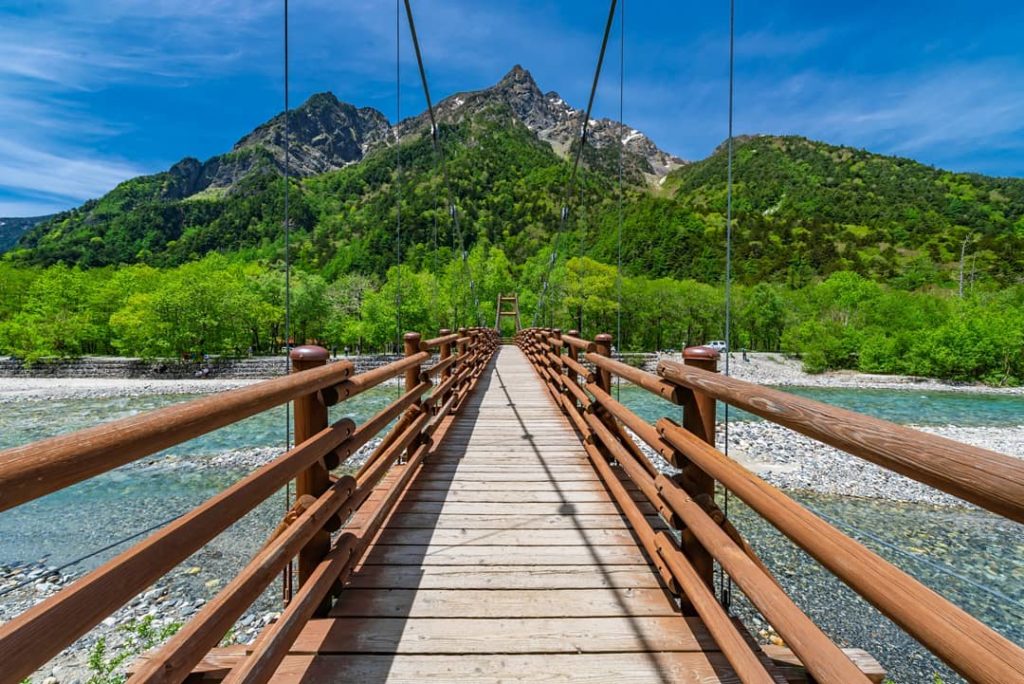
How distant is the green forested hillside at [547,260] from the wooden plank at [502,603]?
506 centimetres

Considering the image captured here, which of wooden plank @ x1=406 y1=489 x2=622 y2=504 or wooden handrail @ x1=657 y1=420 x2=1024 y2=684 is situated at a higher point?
wooden handrail @ x1=657 y1=420 x2=1024 y2=684

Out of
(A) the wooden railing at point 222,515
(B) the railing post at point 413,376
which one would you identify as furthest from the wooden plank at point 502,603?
(B) the railing post at point 413,376

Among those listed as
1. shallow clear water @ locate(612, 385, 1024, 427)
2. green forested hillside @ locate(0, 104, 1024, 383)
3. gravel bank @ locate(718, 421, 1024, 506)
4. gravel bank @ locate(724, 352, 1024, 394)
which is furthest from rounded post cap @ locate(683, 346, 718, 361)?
gravel bank @ locate(724, 352, 1024, 394)

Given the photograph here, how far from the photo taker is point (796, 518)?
1.11 meters

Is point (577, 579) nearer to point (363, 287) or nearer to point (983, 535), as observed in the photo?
point (983, 535)

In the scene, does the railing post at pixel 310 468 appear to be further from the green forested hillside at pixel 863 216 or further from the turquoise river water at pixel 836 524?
the green forested hillside at pixel 863 216

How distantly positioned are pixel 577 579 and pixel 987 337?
126 ft

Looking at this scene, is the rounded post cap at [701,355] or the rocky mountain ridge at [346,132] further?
the rocky mountain ridge at [346,132]

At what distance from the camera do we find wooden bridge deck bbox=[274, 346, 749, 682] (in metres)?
1.52

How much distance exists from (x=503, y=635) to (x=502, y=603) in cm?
19

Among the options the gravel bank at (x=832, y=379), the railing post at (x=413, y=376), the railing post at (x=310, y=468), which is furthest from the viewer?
the gravel bank at (x=832, y=379)

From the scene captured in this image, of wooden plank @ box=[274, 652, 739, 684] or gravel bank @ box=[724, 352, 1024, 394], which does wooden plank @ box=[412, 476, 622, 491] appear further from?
gravel bank @ box=[724, 352, 1024, 394]

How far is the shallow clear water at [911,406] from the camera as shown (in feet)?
53.0

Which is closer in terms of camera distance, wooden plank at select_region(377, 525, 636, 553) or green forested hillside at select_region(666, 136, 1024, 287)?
wooden plank at select_region(377, 525, 636, 553)
